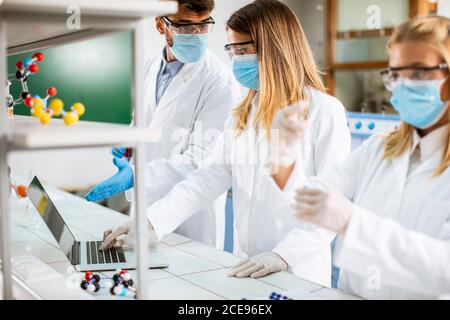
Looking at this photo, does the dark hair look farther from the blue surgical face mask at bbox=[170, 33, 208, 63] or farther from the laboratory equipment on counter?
the laboratory equipment on counter

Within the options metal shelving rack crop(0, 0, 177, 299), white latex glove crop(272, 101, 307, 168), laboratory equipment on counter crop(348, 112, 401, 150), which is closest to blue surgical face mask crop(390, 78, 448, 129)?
white latex glove crop(272, 101, 307, 168)

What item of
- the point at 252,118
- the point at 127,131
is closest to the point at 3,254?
the point at 127,131

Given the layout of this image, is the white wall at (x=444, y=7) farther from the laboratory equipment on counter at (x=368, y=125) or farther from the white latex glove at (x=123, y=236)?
the white latex glove at (x=123, y=236)

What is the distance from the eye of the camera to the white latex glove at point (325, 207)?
1204 millimetres

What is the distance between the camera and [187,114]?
7.84 feet

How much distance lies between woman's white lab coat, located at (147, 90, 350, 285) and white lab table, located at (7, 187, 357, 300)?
12 cm

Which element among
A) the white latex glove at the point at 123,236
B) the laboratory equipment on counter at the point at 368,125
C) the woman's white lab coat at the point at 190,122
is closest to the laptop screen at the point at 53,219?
the white latex glove at the point at 123,236

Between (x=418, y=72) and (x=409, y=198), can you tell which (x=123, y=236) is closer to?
(x=409, y=198)

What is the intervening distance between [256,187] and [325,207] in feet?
2.15

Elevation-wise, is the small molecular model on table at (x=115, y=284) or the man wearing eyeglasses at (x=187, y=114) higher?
the man wearing eyeglasses at (x=187, y=114)

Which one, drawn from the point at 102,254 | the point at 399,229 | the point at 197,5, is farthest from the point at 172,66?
the point at 399,229

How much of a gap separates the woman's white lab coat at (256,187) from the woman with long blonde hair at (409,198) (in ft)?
1.02
